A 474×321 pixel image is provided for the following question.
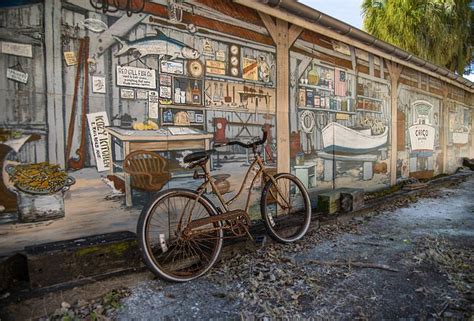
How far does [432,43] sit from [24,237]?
17236 millimetres

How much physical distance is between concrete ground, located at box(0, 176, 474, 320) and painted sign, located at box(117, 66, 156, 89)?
6.54 ft

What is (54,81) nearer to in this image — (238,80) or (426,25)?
(238,80)

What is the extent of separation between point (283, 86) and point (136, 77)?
7.96 ft

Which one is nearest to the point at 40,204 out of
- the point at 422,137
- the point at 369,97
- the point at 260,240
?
the point at 260,240

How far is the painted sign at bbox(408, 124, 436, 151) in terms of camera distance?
9.06 m

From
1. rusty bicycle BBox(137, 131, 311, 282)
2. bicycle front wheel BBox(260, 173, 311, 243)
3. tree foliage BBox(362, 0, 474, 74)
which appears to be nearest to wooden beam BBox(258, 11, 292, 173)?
bicycle front wheel BBox(260, 173, 311, 243)

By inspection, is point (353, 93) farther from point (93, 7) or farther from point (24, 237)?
point (24, 237)

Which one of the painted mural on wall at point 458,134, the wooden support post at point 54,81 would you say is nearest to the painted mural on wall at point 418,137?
the painted mural on wall at point 458,134

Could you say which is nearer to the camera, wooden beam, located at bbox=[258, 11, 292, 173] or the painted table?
the painted table

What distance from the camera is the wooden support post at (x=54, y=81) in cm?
298

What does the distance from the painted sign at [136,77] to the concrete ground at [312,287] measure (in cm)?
199

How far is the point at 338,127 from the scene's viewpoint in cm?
623

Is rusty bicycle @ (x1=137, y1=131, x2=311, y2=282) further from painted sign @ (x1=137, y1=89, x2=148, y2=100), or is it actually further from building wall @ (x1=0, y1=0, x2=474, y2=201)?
painted sign @ (x1=137, y1=89, x2=148, y2=100)

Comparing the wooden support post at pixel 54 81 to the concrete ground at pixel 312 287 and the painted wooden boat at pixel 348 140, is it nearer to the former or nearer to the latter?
the concrete ground at pixel 312 287
